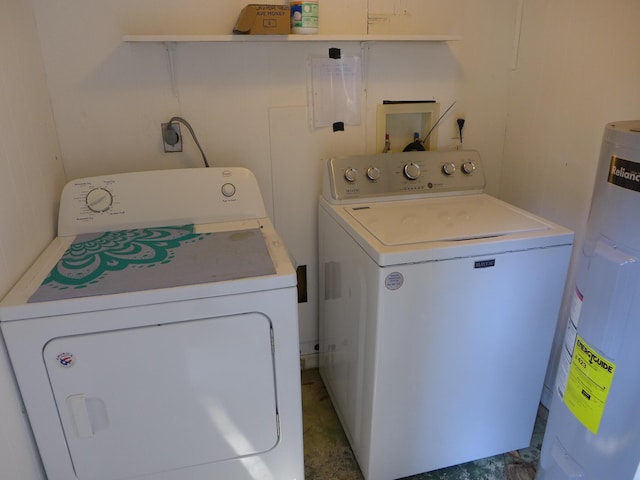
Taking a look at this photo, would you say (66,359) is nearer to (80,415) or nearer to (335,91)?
(80,415)

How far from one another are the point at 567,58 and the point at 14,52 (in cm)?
190

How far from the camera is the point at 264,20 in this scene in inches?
64.5

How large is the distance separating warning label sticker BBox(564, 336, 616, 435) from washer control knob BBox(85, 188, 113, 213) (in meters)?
1.49

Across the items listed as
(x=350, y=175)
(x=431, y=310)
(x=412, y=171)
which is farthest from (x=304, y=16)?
(x=431, y=310)

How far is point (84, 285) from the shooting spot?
1194mm

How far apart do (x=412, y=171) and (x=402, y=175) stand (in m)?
0.05

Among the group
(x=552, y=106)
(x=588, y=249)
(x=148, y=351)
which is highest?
(x=552, y=106)

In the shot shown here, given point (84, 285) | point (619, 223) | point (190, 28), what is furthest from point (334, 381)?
point (190, 28)

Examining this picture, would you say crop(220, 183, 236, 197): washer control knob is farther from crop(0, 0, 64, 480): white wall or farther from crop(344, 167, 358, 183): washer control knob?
crop(0, 0, 64, 480): white wall

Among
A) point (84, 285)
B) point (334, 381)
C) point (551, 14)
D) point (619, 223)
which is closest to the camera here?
point (619, 223)

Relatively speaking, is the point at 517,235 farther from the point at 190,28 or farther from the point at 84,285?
the point at 190,28

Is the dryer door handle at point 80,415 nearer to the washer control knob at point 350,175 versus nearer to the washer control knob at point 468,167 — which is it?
the washer control knob at point 350,175

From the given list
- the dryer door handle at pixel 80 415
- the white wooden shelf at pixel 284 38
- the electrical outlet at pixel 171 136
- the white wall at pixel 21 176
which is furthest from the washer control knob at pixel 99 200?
the dryer door handle at pixel 80 415

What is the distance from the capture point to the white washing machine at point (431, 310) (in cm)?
141
